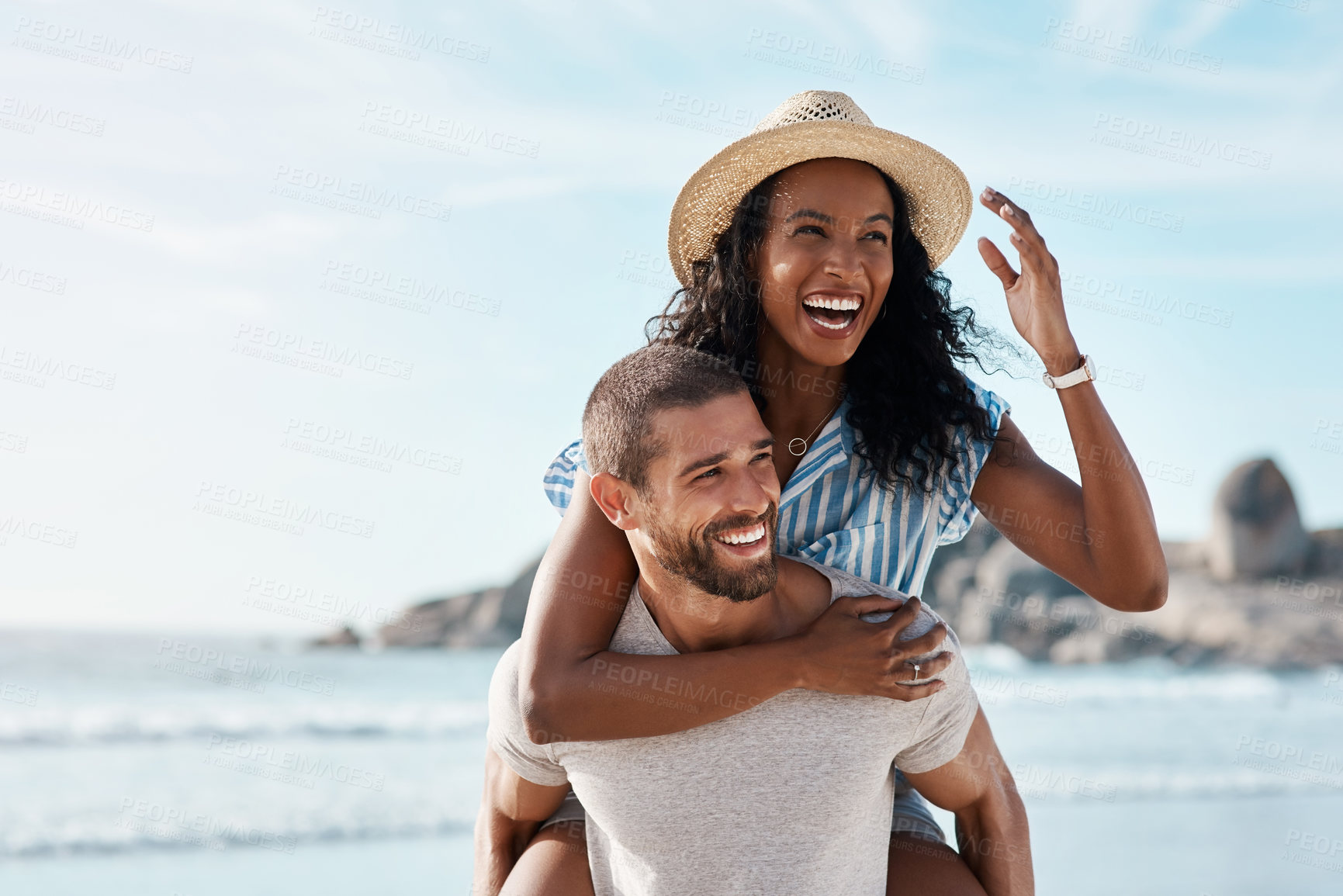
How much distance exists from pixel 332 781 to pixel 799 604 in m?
9.84

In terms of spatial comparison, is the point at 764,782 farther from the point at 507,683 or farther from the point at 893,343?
the point at 893,343

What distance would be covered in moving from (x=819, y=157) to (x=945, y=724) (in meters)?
1.60

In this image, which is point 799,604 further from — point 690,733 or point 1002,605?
point 1002,605

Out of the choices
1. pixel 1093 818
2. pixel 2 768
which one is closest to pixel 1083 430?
Result: pixel 1093 818

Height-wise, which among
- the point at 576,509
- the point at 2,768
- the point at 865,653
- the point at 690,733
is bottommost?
the point at 2,768

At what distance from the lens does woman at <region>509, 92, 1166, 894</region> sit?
252 centimetres

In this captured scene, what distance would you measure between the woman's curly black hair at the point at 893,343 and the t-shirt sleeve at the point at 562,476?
0.42 meters

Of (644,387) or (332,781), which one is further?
(332,781)

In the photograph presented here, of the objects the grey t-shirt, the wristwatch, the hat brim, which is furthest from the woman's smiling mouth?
the grey t-shirt

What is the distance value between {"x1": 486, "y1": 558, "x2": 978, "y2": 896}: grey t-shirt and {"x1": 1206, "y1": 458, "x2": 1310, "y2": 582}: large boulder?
1416 inches

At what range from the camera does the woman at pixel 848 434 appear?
2.52 m

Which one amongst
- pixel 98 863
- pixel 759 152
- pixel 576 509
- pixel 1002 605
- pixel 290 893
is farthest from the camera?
pixel 1002 605

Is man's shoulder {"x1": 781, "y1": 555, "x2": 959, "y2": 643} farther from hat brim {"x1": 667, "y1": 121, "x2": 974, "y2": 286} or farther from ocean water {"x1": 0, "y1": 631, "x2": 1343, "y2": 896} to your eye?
hat brim {"x1": 667, "y1": 121, "x2": 974, "y2": 286}

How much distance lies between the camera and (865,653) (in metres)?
2.43
